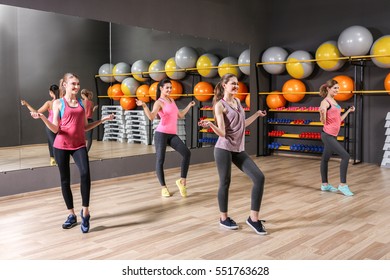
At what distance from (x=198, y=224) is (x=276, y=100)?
518 centimetres

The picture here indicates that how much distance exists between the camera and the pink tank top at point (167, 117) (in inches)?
191

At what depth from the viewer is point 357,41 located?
7223mm

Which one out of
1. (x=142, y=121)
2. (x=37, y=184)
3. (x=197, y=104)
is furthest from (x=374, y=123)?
(x=37, y=184)

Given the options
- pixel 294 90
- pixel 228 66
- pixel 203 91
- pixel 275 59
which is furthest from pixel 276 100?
pixel 203 91

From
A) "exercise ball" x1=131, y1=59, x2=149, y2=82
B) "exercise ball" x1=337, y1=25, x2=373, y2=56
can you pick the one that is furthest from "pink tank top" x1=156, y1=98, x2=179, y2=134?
"exercise ball" x1=337, y1=25, x2=373, y2=56

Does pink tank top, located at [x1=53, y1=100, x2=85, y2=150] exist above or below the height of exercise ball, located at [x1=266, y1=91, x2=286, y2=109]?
below

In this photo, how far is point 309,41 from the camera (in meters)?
8.69

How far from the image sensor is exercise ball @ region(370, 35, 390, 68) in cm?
697

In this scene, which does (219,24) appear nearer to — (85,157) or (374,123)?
(374,123)

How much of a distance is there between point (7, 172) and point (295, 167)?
4668mm

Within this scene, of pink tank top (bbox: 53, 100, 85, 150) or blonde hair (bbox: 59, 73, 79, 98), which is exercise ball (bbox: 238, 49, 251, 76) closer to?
blonde hair (bbox: 59, 73, 79, 98)

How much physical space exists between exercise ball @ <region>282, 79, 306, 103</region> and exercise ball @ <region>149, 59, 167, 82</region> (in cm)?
259

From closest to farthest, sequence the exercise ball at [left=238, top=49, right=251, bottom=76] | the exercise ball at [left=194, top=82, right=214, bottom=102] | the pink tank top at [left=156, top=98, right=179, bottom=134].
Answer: the pink tank top at [left=156, top=98, right=179, bottom=134] → the exercise ball at [left=194, top=82, right=214, bottom=102] → the exercise ball at [left=238, top=49, right=251, bottom=76]

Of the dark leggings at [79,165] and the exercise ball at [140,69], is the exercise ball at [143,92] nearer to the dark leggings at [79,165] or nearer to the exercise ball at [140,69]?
the exercise ball at [140,69]
